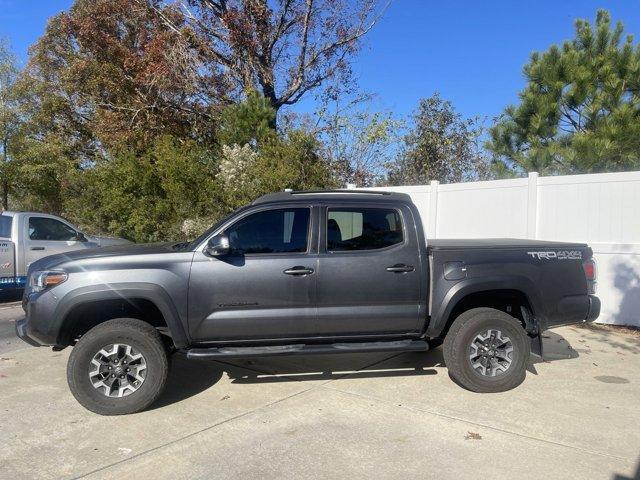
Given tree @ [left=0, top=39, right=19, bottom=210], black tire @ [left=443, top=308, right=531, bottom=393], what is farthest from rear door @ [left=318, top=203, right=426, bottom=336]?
tree @ [left=0, top=39, right=19, bottom=210]

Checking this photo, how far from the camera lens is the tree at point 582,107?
11008 mm

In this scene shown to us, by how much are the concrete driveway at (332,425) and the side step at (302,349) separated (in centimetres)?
50

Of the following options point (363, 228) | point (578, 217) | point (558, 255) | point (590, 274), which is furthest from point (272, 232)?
point (578, 217)

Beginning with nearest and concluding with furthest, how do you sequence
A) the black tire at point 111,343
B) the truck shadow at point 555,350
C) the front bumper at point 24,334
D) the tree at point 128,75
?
the black tire at point 111,343
the front bumper at point 24,334
the truck shadow at point 555,350
the tree at point 128,75

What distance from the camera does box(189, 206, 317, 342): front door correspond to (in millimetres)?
4953

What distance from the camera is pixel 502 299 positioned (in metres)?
5.78

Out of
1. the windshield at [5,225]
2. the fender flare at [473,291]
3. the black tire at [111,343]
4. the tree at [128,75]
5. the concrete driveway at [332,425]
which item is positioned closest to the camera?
the concrete driveway at [332,425]

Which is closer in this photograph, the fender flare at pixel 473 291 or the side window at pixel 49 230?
the fender flare at pixel 473 291

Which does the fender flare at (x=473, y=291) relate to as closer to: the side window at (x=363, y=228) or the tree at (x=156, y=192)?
the side window at (x=363, y=228)

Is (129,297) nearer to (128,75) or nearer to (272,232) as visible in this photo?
(272,232)

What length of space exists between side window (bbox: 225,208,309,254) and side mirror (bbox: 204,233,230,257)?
0.51 feet

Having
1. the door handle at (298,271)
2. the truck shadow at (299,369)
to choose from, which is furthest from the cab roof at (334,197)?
the truck shadow at (299,369)

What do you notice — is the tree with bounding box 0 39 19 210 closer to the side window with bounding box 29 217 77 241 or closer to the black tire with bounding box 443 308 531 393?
the side window with bounding box 29 217 77 241

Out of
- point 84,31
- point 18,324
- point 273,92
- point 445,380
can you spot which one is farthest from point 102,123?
point 445,380
